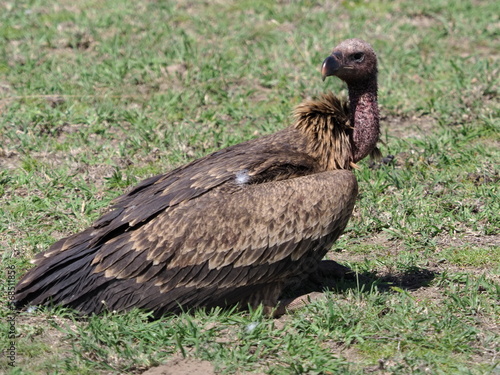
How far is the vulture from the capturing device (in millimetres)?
5371

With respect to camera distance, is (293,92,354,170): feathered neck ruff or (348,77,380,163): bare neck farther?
(348,77,380,163): bare neck

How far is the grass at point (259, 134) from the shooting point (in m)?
5.05

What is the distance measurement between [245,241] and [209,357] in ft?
2.73

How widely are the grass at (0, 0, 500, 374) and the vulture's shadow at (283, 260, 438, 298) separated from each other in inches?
1.2

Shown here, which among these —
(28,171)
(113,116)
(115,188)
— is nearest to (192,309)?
(115,188)

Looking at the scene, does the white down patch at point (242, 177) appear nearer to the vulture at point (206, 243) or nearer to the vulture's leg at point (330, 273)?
the vulture at point (206, 243)

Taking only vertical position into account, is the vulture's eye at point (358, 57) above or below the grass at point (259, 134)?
above

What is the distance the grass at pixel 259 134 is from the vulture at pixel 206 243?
0.15m

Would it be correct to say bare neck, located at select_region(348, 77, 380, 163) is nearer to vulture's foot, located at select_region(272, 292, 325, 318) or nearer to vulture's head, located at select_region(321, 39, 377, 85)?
vulture's head, located at select_region(321, 39, 377, 85)

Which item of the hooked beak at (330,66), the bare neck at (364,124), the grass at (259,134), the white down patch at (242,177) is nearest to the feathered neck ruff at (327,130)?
the bare neck at (364,124)

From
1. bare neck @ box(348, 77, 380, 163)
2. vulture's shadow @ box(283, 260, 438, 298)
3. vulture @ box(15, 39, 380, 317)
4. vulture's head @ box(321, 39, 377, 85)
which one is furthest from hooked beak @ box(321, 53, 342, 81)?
vulture's shadow @ box(283, 260, 438, 298)

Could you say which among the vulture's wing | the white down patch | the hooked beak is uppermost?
the hooked beak

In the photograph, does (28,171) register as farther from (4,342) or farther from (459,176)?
(459,176)

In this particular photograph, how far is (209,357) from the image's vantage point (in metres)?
4.91
